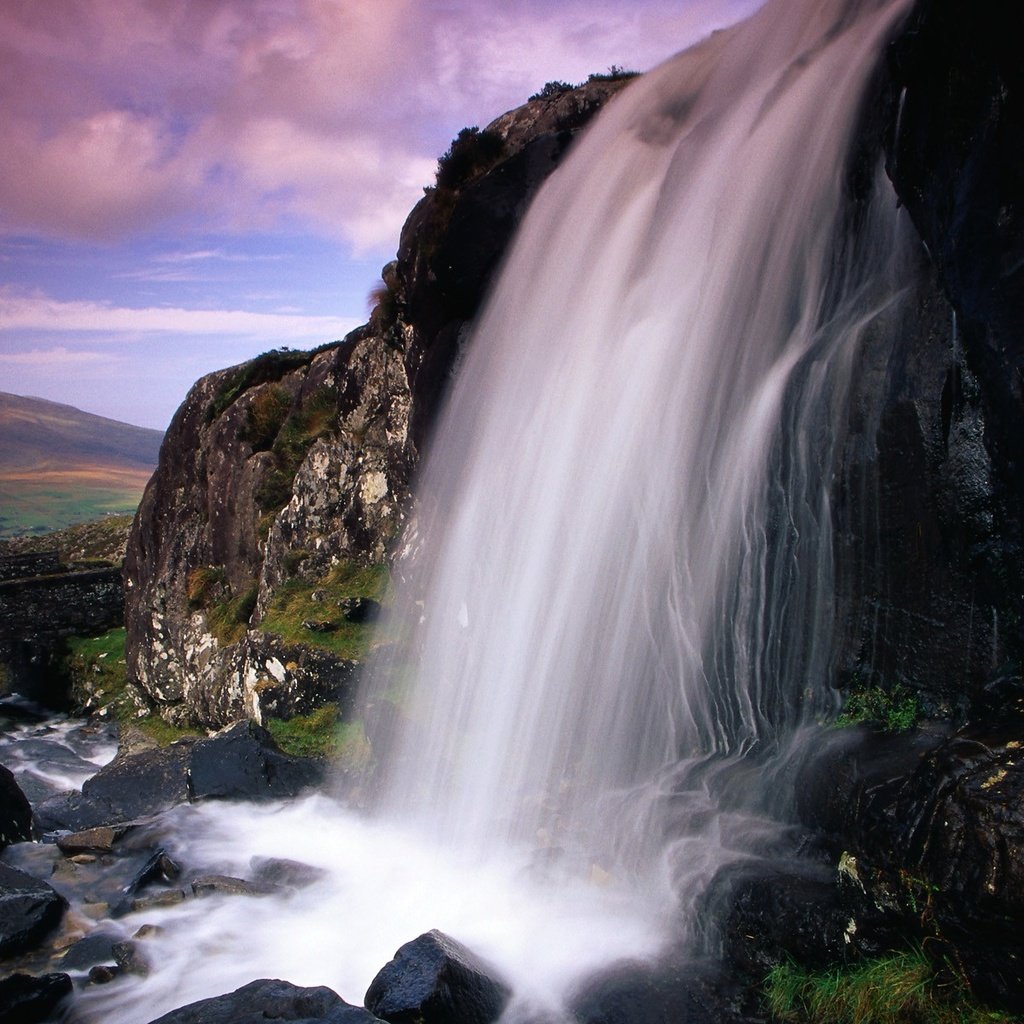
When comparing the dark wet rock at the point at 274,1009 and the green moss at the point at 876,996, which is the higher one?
the green moss at the point at 876,996

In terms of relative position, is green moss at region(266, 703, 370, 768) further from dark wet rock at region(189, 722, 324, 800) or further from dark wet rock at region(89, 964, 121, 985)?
dark wet rock at region(89, 964, 121, 985)

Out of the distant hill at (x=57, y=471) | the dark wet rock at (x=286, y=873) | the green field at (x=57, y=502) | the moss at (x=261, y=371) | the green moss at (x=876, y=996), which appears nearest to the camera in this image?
the green moss at (x=876, y=996)

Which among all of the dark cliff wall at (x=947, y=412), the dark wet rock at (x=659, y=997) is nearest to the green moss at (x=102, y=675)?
the dark wet rock at (x=659, y=997)

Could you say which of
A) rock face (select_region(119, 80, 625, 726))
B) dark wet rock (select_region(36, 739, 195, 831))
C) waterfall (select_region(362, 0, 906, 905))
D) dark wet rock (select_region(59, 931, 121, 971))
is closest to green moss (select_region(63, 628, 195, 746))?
rock face (select_region(119, 80, 625, 726))

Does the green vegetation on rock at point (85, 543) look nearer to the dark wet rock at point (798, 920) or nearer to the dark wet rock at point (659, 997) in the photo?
the dark wet rock at point (659, 997)

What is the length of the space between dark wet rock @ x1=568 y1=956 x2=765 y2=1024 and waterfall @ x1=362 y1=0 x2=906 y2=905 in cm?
94

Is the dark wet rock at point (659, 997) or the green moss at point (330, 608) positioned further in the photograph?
the green moss at point (330, 608)

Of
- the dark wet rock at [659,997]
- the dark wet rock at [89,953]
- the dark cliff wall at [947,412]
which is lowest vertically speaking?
the dark wet rock at [89,953]

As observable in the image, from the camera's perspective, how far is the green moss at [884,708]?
6.37 meters

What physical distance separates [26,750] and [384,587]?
11.9m

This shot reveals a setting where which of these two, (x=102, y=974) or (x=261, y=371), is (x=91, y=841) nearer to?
(x=102, y=974)

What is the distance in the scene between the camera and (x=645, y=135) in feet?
40.2

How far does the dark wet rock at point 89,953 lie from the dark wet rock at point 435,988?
3008mm

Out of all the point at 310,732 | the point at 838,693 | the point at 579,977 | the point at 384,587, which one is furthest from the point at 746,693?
the point at 384,587
